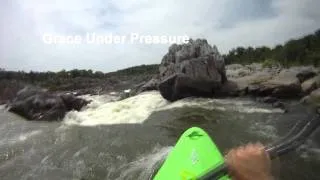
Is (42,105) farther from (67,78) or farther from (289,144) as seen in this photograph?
(67,78)

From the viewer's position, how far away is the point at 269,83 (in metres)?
18.4

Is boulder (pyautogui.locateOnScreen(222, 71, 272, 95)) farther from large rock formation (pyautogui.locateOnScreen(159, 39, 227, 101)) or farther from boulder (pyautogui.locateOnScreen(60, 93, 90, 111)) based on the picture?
boulder (pyautogui.locateOnScreen(60, 93, 90, 111))

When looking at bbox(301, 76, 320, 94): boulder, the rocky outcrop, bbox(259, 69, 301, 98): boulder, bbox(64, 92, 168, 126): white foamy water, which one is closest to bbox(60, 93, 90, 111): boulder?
the rocky outcrop

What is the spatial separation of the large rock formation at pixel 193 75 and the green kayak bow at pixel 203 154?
46.4ft

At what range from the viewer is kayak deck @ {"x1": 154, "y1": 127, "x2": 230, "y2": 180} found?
3.81m

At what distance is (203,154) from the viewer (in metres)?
4.23

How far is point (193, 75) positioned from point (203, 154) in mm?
15148

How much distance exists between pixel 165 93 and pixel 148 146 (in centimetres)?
918

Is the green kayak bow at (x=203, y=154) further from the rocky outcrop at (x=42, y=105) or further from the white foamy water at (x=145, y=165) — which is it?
the rocky outcrop at (x=42, y=105)

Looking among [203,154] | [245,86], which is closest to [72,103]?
[245,86]

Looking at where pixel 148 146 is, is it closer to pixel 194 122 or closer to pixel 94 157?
pixel 94 157

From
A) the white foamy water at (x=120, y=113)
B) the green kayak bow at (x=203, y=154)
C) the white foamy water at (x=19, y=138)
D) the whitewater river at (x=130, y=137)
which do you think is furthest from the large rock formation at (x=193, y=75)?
the green kayak bow at (x=203, y=154)

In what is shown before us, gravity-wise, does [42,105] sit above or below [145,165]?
above

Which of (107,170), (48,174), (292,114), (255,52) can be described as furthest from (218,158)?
(255,52)
